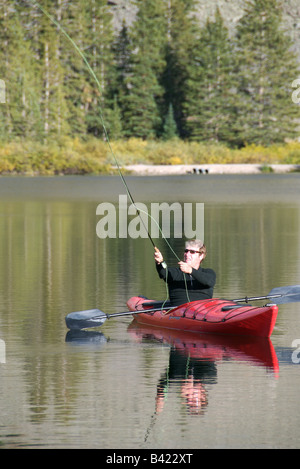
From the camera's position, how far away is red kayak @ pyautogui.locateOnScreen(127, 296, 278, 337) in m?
12.8

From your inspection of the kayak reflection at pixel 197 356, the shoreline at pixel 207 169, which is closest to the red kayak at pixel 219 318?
the kayak reflection at pixel 197 356

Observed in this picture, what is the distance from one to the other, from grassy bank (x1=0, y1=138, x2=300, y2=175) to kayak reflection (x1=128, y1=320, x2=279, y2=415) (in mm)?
62735

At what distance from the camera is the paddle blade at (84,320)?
1366 centimetres

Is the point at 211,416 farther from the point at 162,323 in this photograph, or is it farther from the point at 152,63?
the point at 152,63

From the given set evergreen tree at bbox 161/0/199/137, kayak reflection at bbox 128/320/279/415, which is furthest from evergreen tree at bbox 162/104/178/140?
kayak reflection at bbox 128/320/279/415

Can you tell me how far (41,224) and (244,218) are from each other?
677cm

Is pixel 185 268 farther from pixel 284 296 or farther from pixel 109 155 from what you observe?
pixel 109 155

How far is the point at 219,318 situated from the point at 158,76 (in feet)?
292

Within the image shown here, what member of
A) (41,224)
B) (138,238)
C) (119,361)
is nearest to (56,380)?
(119,361)

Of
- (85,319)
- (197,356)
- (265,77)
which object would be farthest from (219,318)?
(265,77)

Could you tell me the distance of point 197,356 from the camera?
39.2 ft

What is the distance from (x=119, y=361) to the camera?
1169 centimetres

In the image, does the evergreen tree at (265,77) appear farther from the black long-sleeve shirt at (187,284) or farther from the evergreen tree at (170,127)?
the black long-sleeve shirt at (187,284)

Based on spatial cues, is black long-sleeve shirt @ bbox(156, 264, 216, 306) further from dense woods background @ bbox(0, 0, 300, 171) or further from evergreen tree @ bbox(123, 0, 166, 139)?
evergreen tree @ bbox(123, 0, 166, 139)
